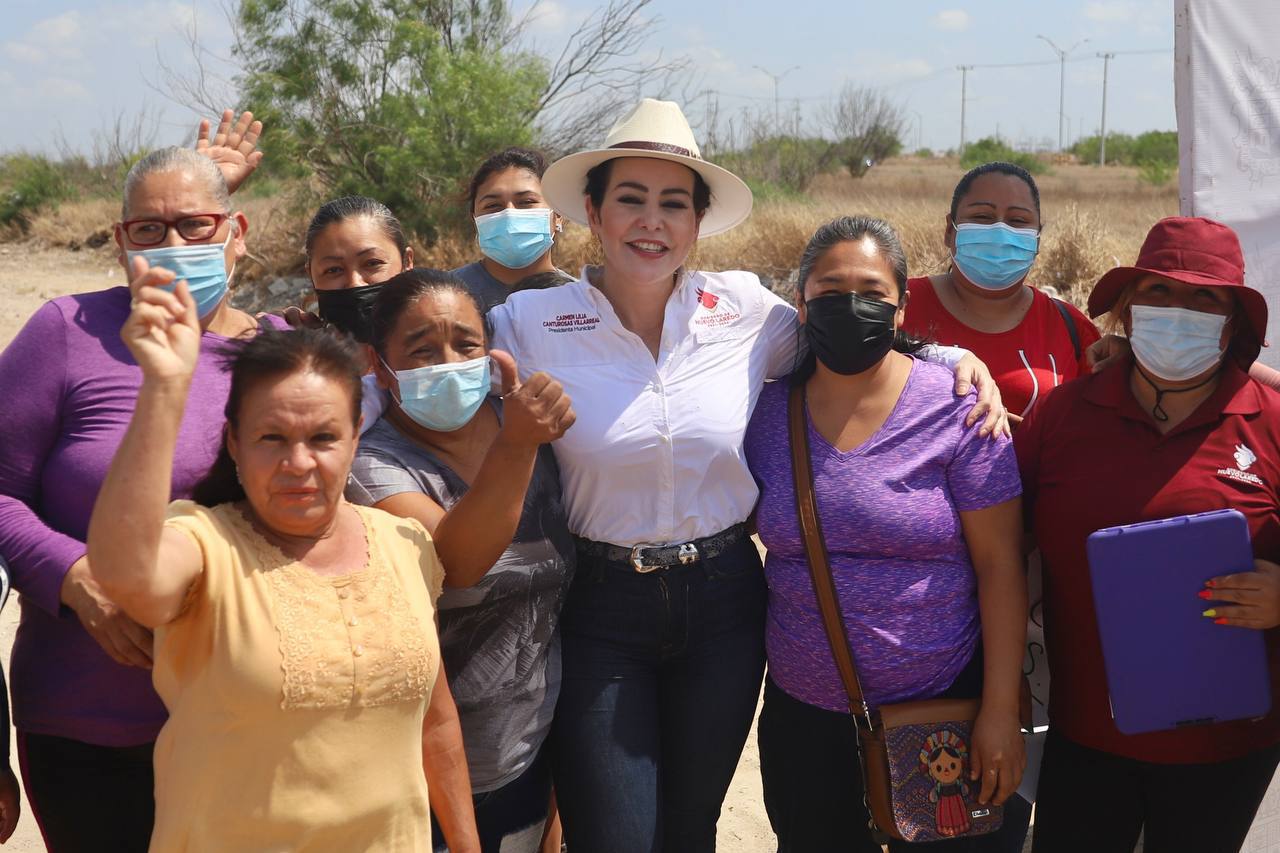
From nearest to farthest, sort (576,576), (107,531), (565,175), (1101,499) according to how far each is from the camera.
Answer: (107,531)
(1101,499)
(576,576)
(565,175)

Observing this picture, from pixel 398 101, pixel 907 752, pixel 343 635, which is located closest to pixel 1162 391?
pixel 907 752

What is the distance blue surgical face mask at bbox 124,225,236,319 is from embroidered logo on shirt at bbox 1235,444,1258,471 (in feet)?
8.75

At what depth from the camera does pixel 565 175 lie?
11.5 feet

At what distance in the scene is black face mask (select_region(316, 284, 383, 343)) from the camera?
349 cm

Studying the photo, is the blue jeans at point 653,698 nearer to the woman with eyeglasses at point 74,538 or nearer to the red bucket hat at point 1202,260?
the woman with eyeglasses at point 74,538

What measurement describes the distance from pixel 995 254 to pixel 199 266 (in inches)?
107

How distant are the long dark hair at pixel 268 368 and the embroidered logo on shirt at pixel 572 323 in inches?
34.2

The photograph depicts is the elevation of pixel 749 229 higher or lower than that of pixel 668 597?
higher

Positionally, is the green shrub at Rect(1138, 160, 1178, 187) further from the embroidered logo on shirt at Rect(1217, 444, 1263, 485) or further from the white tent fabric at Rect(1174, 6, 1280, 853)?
the embroidered logo on shirt at Rect(1217, 444, 1263, 485)

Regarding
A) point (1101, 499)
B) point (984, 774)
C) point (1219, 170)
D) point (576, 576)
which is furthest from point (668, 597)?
point (1219, 170)

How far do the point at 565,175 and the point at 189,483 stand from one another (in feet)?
5.04

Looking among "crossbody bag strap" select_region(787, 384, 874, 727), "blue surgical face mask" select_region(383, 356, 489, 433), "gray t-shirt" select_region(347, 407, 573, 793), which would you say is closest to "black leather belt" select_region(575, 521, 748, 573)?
"gray t-shirt" select_region(347, 407, 573, 793)

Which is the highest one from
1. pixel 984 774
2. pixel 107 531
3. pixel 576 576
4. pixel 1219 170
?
pixel 1219 170

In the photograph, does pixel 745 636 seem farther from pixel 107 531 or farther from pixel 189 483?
pixel 107 531
